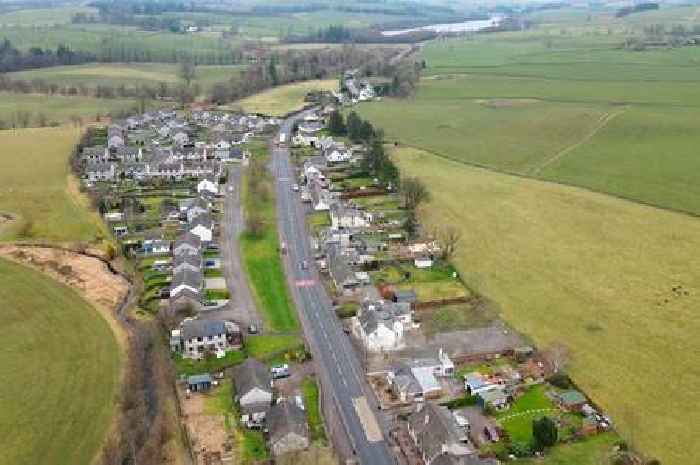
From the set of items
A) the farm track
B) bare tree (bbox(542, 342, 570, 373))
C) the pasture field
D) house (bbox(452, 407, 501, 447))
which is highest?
the pasture field

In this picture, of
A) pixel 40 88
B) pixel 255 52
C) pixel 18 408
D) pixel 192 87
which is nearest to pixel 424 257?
pixel 18 408

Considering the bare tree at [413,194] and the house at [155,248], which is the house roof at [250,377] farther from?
the bare tree at [413,194]

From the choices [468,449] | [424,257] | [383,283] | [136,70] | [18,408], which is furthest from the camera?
[136,70]

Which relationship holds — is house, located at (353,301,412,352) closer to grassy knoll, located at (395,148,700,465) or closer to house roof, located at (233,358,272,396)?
house roof, located at (233,358,272,396)

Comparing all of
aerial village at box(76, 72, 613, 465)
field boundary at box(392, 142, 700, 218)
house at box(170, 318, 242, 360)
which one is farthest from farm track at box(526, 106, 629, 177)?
house at box(170, 318, 242, 360)

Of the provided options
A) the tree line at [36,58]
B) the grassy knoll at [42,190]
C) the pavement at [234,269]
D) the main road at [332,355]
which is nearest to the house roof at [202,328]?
the pavement at [234,269]

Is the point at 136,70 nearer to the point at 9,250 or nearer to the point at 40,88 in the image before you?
the point at 40,88
